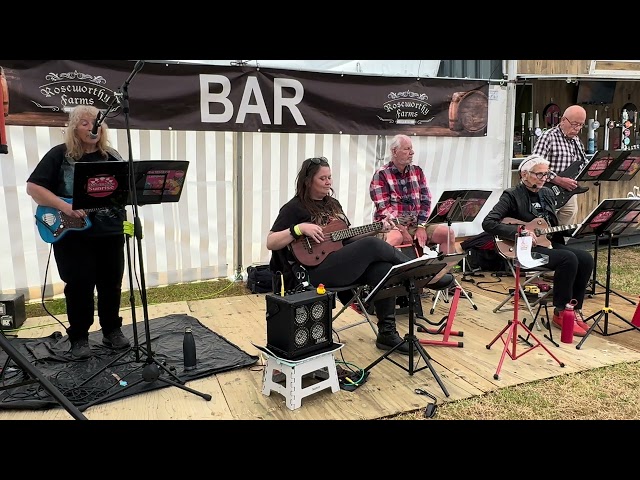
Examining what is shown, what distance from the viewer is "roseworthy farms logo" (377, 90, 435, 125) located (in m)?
6.31

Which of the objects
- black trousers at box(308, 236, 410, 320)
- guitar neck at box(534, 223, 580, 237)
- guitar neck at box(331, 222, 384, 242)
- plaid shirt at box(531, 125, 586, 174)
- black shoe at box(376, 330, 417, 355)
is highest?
plaid shirt at box(531, 125, 586, 174)

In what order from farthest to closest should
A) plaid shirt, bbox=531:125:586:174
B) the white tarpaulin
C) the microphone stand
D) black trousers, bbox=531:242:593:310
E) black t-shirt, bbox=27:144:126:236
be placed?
plaid shirt, bbox=531:125:586:174 → the white tarpaulin → black trousers, bbox=531:242:593:310 → black t-shirt, bbox=27:144:126:236 → the microphone stand

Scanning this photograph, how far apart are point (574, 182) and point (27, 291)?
5766 mm

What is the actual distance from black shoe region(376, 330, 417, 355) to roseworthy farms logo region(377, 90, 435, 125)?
3266 millimetres

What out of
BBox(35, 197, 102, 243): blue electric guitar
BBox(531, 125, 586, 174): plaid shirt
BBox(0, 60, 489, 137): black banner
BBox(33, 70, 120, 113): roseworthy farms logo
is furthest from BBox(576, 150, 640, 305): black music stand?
BBox(33, 70, 120, 113): roseworthy farms logo

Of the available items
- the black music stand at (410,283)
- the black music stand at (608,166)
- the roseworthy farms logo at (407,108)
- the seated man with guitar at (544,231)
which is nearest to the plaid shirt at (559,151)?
the black music stand at (608,166)

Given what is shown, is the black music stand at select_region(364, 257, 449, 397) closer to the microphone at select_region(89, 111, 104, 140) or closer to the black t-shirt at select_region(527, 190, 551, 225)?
the black t-shirt at select_region(527, 190, 551, 225)

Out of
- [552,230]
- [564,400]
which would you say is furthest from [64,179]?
[552,230]

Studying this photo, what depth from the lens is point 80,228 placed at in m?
3.46

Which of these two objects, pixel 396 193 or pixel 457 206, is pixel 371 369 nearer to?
pixel 457 206

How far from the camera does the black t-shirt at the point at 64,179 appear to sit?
3.39 meters

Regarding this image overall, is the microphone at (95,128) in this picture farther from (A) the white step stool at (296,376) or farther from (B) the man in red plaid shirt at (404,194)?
(B) the man in red plaid shirt at (404,194)
